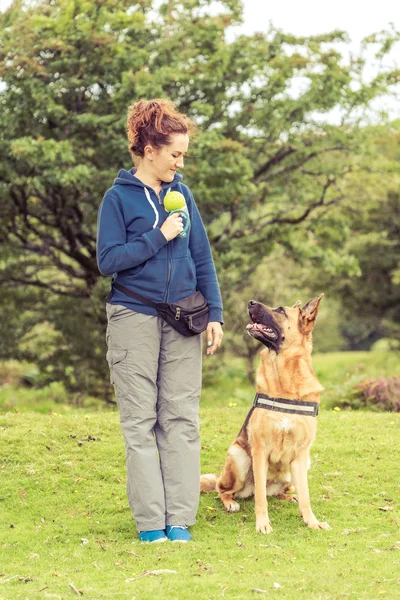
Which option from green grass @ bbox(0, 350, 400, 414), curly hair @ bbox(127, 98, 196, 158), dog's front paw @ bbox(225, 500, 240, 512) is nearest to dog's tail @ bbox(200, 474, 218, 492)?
dog's front paw @ bbox(225, 500, 240, 512)

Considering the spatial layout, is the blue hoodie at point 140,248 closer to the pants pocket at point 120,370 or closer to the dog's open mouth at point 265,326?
the pants pocket at point 120,370

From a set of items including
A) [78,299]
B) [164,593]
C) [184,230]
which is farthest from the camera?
[78,299]

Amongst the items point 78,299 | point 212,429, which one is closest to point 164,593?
point 212,429

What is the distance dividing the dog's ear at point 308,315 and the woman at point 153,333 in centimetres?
79

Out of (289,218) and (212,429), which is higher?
(289,218)

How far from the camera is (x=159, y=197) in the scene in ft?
17.6

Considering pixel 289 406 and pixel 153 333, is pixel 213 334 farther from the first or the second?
pixel 289 406

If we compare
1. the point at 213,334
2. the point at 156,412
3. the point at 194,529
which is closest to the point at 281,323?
the point at 213,334

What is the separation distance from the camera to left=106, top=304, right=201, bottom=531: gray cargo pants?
5.27 m

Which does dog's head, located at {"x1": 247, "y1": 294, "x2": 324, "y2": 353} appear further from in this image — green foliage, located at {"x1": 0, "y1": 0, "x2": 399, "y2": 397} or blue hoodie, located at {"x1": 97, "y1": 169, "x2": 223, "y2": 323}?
green foliage, located at {"x1": 0, "y1": 0, "x2": 399, "y2": 397}

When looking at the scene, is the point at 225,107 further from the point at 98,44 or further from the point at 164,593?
the point at 164,593

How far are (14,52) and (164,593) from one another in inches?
450

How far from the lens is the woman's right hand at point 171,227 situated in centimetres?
510

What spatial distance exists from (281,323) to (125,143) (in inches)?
338
